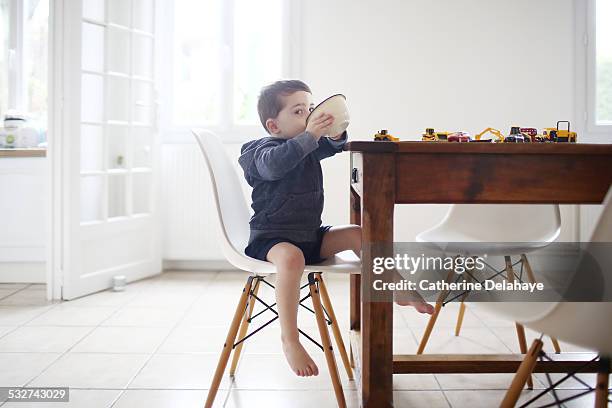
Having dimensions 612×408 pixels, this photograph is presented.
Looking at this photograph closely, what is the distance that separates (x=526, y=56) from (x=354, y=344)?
105 inches

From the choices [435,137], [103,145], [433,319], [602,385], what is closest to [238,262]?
[435,137]

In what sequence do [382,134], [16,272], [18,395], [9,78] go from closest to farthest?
[382,134]
[18,395]
[16,272]
[9,78]

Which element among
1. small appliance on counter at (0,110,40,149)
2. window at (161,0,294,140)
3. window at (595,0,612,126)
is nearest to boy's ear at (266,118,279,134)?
window at (161,0,294,140)

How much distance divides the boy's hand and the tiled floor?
33.1 inches

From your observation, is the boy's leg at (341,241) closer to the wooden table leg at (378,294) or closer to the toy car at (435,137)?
the toy car at (435,137)

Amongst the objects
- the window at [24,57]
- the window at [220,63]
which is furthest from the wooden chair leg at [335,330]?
the window at [24,57]

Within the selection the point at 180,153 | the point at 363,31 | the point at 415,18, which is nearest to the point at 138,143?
the point at 180,153

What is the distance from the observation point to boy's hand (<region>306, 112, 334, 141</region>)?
1683 millimetres

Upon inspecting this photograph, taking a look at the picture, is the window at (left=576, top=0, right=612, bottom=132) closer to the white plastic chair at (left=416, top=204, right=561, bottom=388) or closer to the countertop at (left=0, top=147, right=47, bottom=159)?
the white plastic chair at (left=416, top=204, right=561, bottom=388)

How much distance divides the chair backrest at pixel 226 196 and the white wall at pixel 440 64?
183 cm

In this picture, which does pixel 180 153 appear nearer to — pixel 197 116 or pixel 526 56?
pixel 197 116

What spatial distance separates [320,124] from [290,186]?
10.4 inches

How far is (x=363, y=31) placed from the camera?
3.90 metres

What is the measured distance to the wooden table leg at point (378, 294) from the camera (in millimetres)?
1356
